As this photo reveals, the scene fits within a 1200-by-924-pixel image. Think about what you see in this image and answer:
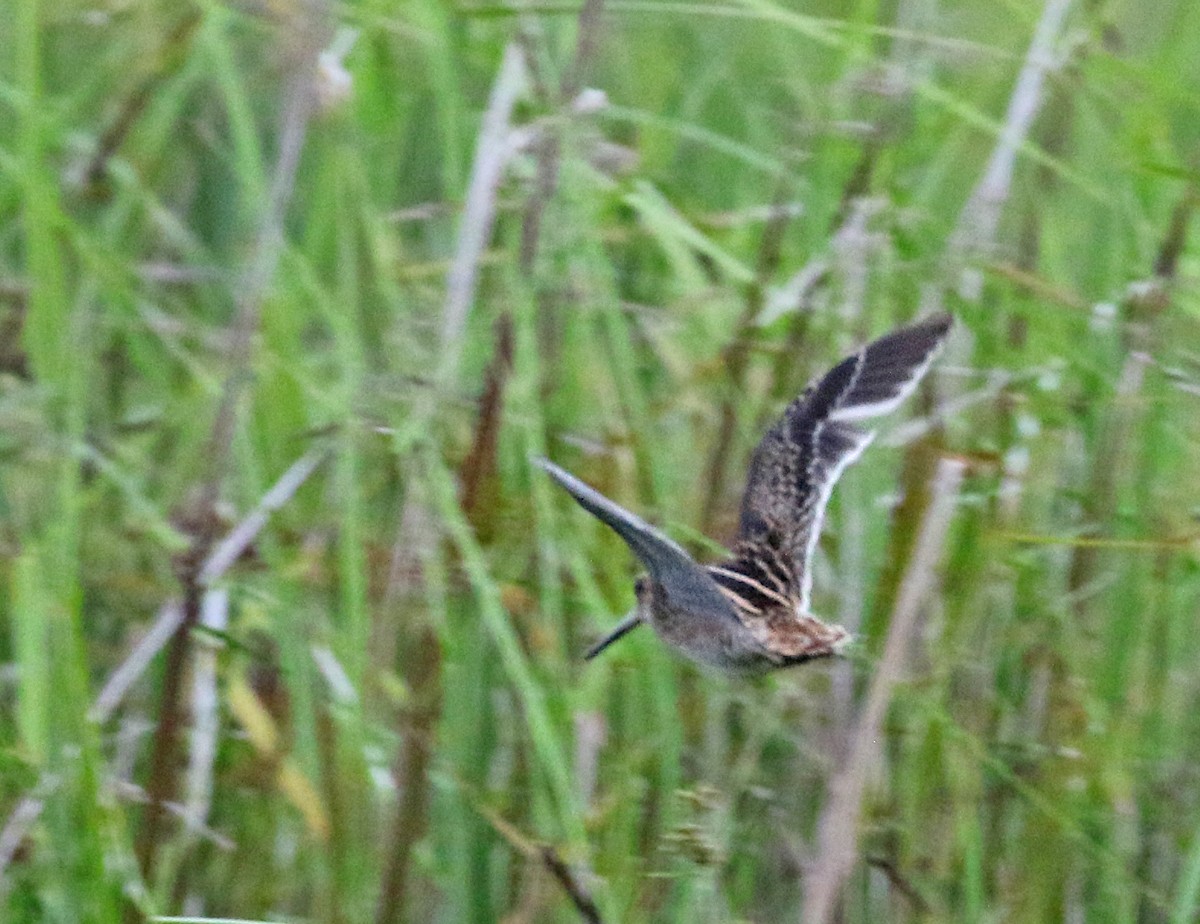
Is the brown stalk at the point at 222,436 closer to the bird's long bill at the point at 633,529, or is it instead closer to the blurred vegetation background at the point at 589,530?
the blurred vegetation background at the point at 589,530

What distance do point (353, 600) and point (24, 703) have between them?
0.32 meters

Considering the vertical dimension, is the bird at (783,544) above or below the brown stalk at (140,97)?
below

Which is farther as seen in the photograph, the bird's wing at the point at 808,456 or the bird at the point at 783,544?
the bird's wing at the point at 808,456

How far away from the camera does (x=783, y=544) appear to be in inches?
76.0

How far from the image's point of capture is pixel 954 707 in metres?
2.03

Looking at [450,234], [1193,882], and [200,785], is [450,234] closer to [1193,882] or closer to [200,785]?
[200,785]

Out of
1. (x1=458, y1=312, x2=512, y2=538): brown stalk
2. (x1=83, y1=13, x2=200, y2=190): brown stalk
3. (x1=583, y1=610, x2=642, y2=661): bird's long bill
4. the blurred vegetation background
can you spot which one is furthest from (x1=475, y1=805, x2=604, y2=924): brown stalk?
(x1=83, y1=13, x2=200, y2=190): brown stalk

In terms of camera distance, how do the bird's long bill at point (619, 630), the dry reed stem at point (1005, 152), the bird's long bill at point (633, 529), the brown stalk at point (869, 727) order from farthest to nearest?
the dry reed stem at point (1005, 152) < the bird's long bill at point (619, 630) < the brown stalk at point (869, 727) < the bird's long bill at point (633, 529)

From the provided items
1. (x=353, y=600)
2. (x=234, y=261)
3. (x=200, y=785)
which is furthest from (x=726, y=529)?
(x=234, y=261)

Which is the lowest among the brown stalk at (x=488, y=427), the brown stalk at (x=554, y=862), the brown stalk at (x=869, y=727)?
the brown stalk at (x=554, y=862)

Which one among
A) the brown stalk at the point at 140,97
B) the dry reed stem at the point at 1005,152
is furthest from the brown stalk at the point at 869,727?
the brown stalk at the point at 140,97

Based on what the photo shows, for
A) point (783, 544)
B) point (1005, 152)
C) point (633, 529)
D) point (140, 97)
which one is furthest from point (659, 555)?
point (140, 97)

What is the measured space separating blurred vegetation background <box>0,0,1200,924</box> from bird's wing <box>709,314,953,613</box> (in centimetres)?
7

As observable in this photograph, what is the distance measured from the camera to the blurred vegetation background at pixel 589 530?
1.88 metres
